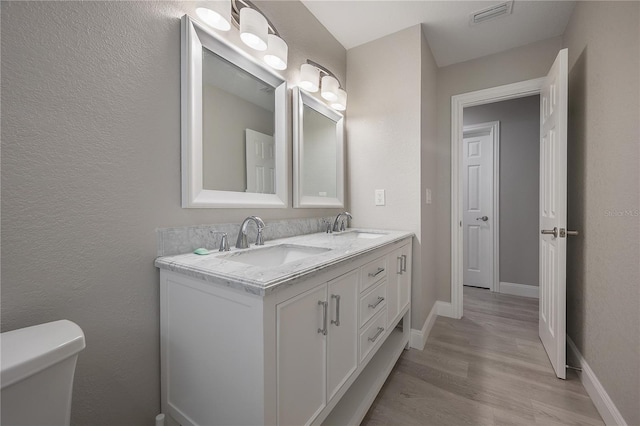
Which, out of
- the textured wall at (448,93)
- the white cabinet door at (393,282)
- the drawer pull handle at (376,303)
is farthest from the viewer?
the textured wall at (448,93)

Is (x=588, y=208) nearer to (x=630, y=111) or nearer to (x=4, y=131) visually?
(x=630, y=111)

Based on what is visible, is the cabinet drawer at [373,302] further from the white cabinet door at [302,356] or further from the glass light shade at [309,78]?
the glass light shade at [309,78]

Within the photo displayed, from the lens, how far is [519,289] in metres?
3.10

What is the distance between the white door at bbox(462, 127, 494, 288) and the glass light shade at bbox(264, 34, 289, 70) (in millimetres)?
2668

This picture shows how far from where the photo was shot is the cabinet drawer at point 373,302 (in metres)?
1.24

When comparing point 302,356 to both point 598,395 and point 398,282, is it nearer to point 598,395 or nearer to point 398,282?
point 398,282

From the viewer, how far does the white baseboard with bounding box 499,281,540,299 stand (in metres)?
3.03

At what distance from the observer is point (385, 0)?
1.78 metres

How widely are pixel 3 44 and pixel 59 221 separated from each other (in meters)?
0.48

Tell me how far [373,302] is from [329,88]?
57.8 inches

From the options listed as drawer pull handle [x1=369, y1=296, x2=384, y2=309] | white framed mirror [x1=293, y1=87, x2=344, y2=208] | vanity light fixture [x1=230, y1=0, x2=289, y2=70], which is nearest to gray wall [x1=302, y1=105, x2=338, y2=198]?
A: white framed mirror [x1=293, y1=87, x2=344, y2=208]

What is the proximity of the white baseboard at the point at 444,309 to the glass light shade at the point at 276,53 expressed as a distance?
245 centimetres

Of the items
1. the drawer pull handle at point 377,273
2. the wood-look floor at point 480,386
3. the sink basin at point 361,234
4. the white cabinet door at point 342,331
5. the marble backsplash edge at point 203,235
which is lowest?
the wood-look floor at point 480,386

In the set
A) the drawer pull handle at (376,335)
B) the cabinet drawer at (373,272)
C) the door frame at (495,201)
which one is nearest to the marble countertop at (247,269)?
the cabinet drawer at (373,272)
